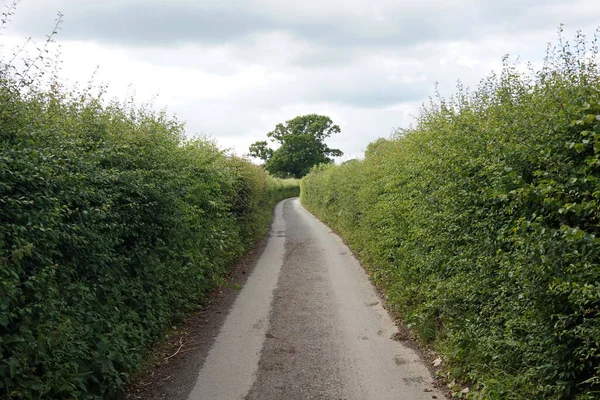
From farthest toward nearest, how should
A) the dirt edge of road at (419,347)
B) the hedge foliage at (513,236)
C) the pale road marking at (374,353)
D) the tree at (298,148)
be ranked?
the tree at (298,148) → the dirt edge of road at (419,347) → the pale road marking at (374,353) → the hedge foliage at (513,236)

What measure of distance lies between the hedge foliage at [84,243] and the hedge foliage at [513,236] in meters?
3.93

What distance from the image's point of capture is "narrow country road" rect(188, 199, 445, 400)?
557cm

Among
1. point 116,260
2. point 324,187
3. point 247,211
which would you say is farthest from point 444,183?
point 324,187

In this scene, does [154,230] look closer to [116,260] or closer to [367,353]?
[116,260]

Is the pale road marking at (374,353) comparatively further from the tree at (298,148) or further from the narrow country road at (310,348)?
the tree at (298,148)

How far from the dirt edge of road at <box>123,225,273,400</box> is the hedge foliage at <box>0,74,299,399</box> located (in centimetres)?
22


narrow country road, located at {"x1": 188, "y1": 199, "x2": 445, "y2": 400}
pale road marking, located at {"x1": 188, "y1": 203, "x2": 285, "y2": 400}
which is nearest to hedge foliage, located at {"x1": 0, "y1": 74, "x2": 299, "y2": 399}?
pale road marking, located at {"x1": 188, "y1": 203, "x2": 285, "y2": 400}

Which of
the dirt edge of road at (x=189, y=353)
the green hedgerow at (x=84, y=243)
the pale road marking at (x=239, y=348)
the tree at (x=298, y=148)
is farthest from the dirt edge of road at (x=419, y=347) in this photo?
the tree at (x=298, y=148)

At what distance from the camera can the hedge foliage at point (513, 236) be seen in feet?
11.1

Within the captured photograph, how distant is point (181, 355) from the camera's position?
6.77m

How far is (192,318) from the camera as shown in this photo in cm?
849

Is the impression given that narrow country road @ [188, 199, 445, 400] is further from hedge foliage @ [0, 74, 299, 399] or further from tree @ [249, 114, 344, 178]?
tree @ [249, 114, 344, 178]

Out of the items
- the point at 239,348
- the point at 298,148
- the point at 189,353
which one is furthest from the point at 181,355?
the point at 298,148

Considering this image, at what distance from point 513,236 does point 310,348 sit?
373 cm
